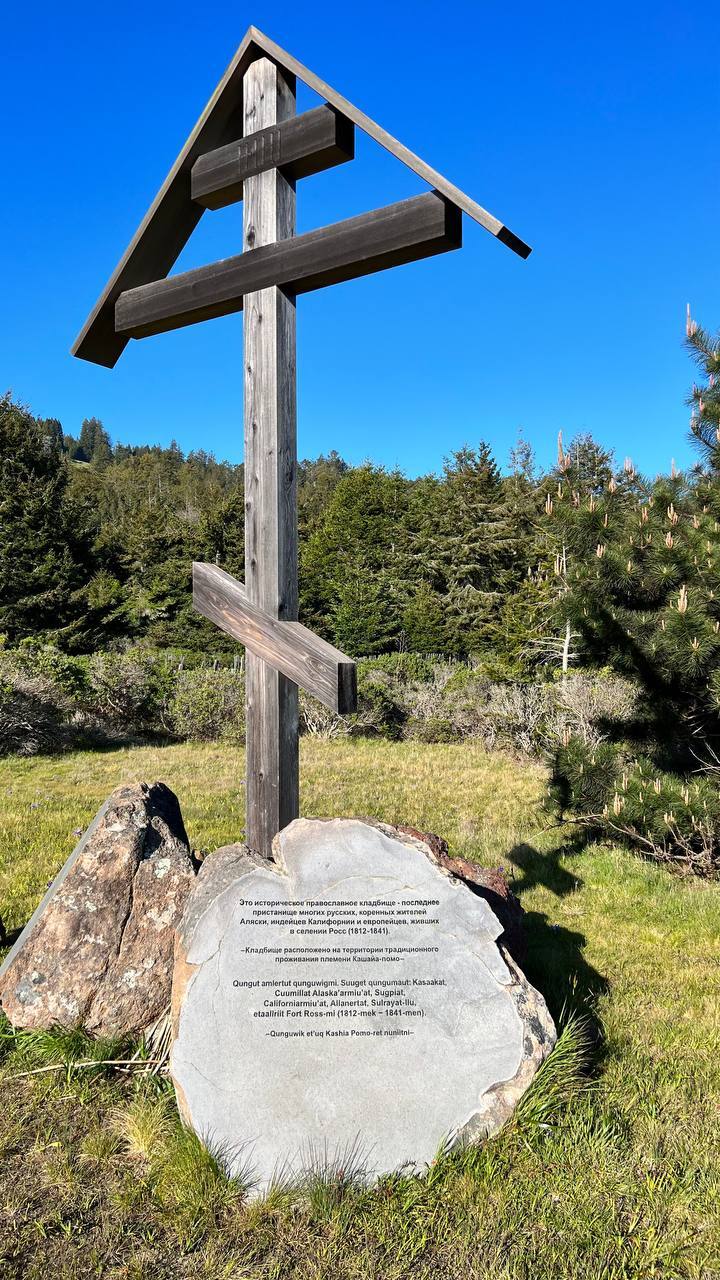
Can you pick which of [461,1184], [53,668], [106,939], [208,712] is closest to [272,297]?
[106,939]

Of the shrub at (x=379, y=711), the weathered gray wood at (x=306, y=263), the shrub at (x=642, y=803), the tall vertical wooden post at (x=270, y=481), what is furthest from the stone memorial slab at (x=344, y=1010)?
the shrub at (x=379, y=711)

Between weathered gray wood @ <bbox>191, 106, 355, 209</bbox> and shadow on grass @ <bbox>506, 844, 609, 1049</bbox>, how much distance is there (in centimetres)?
361

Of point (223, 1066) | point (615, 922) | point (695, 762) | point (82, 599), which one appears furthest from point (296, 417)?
point (82, 599)

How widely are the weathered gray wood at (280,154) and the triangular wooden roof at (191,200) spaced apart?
82mm

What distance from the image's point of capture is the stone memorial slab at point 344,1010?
2324 mm

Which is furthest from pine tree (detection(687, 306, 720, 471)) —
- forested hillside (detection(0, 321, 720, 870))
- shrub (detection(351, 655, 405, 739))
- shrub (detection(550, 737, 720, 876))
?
shrub (detection(351, 655, 405, 739))

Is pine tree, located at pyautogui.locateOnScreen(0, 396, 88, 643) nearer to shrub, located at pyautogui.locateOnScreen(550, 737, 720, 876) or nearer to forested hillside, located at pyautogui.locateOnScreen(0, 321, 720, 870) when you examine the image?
forested hillside, located at pyautogui.locateOnScreen(0, 321, 720, 870)

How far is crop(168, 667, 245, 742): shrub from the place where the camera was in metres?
11.7

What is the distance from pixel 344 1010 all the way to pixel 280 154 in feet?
10.9

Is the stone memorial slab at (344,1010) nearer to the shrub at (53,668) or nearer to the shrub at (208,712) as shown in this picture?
the shrub at (208,712)

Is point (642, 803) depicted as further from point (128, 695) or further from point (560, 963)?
point (128, 695)

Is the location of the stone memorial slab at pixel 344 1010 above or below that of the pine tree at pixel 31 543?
below

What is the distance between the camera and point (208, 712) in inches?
460

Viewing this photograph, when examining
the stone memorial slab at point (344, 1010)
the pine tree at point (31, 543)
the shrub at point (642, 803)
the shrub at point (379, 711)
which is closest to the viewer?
the stone memorial slab at point (344, 1010)
